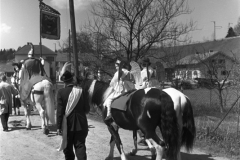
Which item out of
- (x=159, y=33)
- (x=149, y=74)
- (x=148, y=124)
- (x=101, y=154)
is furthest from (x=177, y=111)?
(x=159, y=33)

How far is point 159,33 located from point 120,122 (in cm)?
612

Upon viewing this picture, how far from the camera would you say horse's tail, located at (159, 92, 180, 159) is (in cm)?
454

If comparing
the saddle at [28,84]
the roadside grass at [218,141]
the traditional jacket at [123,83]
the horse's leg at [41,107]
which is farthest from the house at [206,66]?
the horse's leg at [41,107]

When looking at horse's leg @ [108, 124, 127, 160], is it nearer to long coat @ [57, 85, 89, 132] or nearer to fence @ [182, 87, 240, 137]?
Result: long coat @ [57, 85, 89, 132]

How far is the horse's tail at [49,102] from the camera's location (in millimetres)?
7594

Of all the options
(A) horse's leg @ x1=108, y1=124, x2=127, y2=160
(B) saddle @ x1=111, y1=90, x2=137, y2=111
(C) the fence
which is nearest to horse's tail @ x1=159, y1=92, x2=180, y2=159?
(B) saddle @ x1=111, y1=90, x2=137, y2=111

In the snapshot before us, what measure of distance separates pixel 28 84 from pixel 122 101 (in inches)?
173

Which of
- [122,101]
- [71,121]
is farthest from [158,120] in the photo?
[71,121]

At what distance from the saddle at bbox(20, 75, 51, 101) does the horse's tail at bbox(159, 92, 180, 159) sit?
5.03 metres

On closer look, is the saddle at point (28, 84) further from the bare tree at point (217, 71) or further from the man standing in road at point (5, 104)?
the bare tree at point (217, 71)

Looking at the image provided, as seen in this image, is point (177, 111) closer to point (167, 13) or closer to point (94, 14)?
point (167, 13)

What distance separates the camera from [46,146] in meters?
6.64

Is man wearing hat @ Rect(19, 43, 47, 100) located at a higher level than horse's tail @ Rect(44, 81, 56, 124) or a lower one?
higher

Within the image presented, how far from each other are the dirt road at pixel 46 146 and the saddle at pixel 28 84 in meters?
1.26
